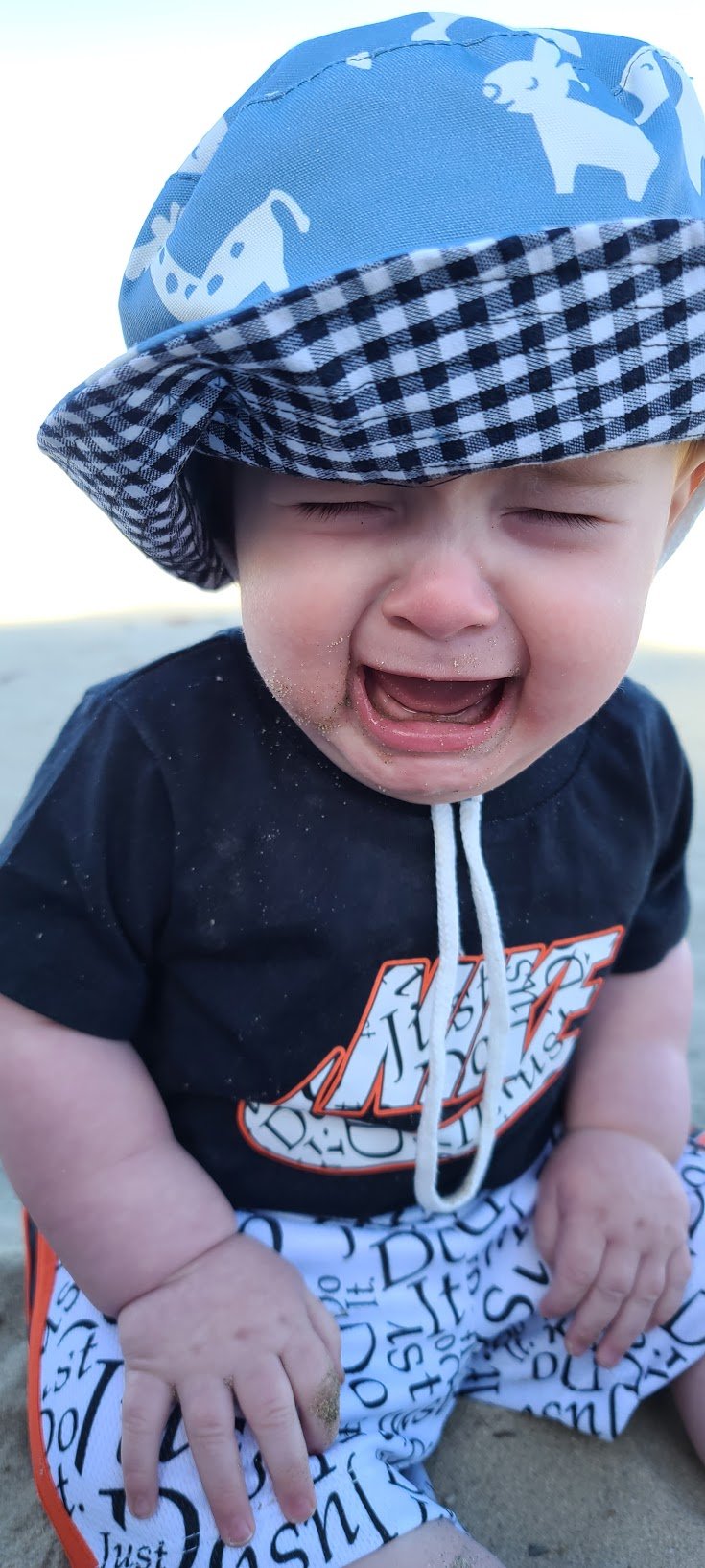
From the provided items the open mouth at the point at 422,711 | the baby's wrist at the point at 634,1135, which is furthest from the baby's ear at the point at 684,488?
the baby's wrist at the point at 634,1135

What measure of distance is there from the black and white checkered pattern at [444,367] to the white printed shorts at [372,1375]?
2.57ft

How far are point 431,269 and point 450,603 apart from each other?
234 millimetres

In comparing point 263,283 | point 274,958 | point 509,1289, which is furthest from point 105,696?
point 509,1289

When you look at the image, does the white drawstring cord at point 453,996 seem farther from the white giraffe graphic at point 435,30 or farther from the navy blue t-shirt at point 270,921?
the white giraffe graphic at point 435,30

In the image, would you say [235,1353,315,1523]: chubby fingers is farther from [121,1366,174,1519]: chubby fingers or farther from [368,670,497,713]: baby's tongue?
[368,670,497,713]: baby's tongue

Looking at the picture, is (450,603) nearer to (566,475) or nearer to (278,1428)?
(566,475)

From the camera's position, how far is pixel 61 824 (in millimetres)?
1164

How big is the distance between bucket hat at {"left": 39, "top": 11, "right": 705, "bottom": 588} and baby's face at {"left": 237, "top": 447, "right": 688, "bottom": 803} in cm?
5

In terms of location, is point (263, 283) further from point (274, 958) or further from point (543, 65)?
point (274, 958)

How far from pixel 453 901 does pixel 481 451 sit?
0.48m

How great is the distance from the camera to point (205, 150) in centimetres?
99

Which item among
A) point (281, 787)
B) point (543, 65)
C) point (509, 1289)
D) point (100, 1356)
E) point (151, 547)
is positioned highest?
point (543, 65)

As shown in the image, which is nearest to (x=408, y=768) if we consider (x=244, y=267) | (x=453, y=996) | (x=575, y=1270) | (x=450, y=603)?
(x=450, y=603)

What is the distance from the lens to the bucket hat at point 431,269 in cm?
82
